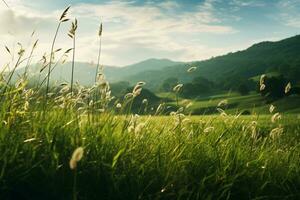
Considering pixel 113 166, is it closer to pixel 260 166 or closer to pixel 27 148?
pixel 27 148

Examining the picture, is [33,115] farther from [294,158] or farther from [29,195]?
[294,158]

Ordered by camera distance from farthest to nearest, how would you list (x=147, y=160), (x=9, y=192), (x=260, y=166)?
(x=260, y=166) < (x=147, y=160) < (x=9, y=192)

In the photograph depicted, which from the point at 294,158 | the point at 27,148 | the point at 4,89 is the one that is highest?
the point at 4,89

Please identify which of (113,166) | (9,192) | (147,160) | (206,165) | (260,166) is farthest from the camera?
(260,166)

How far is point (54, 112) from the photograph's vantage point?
5980 millimetres

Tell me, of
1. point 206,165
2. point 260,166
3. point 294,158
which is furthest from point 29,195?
point 294,158

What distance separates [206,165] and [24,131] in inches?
98.9

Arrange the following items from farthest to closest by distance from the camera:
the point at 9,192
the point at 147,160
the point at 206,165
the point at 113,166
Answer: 1. the point at 206,165
2. the point at 147,160
3. the point at 113,166
4. the point at 9,192

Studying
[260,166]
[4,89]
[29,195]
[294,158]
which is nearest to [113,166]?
[29,195]

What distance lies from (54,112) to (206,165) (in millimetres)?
2192

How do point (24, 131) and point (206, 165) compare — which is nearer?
point (24, 131)

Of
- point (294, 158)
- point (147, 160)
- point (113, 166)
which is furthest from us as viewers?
point (294, 158)

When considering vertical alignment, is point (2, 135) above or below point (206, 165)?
above

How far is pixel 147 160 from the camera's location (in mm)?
5785
